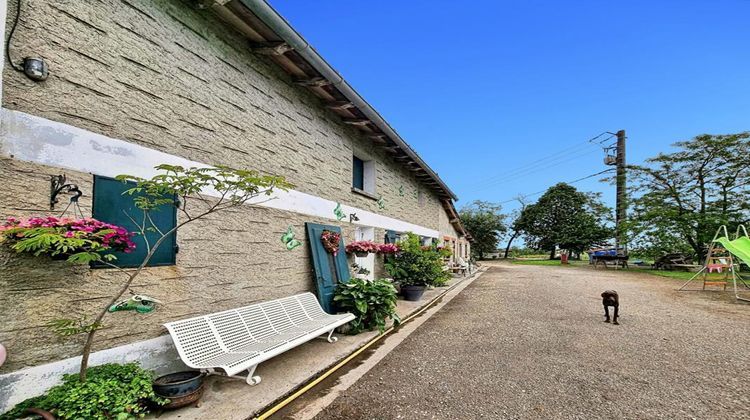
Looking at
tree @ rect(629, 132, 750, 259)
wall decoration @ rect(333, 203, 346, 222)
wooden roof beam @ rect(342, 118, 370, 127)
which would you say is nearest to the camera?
wall decoration @ rect(333, 203, 346, 222)

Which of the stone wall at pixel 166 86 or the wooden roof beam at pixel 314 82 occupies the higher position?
the wooden roof beam at pixel 314 82

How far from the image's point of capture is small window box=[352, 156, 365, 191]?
8.73 metres

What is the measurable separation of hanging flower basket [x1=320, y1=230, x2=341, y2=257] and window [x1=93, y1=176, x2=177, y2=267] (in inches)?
118

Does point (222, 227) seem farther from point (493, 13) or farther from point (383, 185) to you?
point (493, 13)

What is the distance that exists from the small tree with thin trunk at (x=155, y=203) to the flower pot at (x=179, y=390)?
0.61 metres

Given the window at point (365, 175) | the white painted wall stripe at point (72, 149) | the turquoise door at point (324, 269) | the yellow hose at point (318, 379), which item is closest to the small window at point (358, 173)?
the window at point (365, 175)

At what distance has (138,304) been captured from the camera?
3.16m

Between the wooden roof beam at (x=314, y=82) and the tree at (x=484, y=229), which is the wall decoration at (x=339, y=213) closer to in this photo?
the wooden roof beam at (x=314, y=82)

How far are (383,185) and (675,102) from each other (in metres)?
16.5

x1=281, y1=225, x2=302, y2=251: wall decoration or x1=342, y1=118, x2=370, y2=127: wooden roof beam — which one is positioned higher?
x1=342, y1=118, x2=370, y2=127: wooden roof beam

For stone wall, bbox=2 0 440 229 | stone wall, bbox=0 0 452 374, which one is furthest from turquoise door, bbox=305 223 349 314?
stone wall, bbox=2 0 440 229

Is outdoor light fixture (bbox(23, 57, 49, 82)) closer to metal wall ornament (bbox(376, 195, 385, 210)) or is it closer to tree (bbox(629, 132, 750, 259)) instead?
metal wall ornament (bbox(376, 195, 385, 210))

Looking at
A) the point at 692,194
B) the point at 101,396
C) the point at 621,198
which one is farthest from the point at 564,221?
the point at 101,396

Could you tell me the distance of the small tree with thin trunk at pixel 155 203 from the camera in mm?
2402
